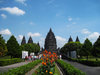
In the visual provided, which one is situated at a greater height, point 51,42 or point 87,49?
point 51,42

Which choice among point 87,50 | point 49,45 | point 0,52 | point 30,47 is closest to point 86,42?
point 87,50

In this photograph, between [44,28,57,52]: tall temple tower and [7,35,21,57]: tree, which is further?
[44,28,57,52]: tall temple tower

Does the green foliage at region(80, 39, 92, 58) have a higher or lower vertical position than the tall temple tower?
lower

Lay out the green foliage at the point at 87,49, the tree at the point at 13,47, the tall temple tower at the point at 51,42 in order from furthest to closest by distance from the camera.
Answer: the tall temple tower at the point at 51,42 < the green foliage at the point at 87,49 < the tree at the point at 13,47

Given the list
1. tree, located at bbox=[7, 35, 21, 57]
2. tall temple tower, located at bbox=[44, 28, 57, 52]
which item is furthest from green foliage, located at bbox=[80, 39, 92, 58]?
tall temple tower, located at bbox=[44, 28, 57, 52]

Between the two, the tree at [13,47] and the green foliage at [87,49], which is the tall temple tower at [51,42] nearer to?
the green foliage at [87,49]

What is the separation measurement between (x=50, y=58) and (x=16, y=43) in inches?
1356

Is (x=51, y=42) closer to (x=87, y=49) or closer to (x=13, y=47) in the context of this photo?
(x=87, y=49)

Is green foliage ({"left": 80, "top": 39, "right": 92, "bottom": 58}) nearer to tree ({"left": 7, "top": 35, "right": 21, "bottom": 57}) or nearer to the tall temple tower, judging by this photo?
tree ({"left": 7, "top": 35, "right": 21, "bottom": 57})

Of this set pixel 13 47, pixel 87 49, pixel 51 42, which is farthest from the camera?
pixel 51 42

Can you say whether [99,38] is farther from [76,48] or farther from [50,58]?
[76,48]

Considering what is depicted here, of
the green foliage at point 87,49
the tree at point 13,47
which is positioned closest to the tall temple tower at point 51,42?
the green foliage at point 87,49

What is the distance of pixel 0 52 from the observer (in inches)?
1293

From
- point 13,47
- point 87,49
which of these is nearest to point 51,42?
point 87,49
